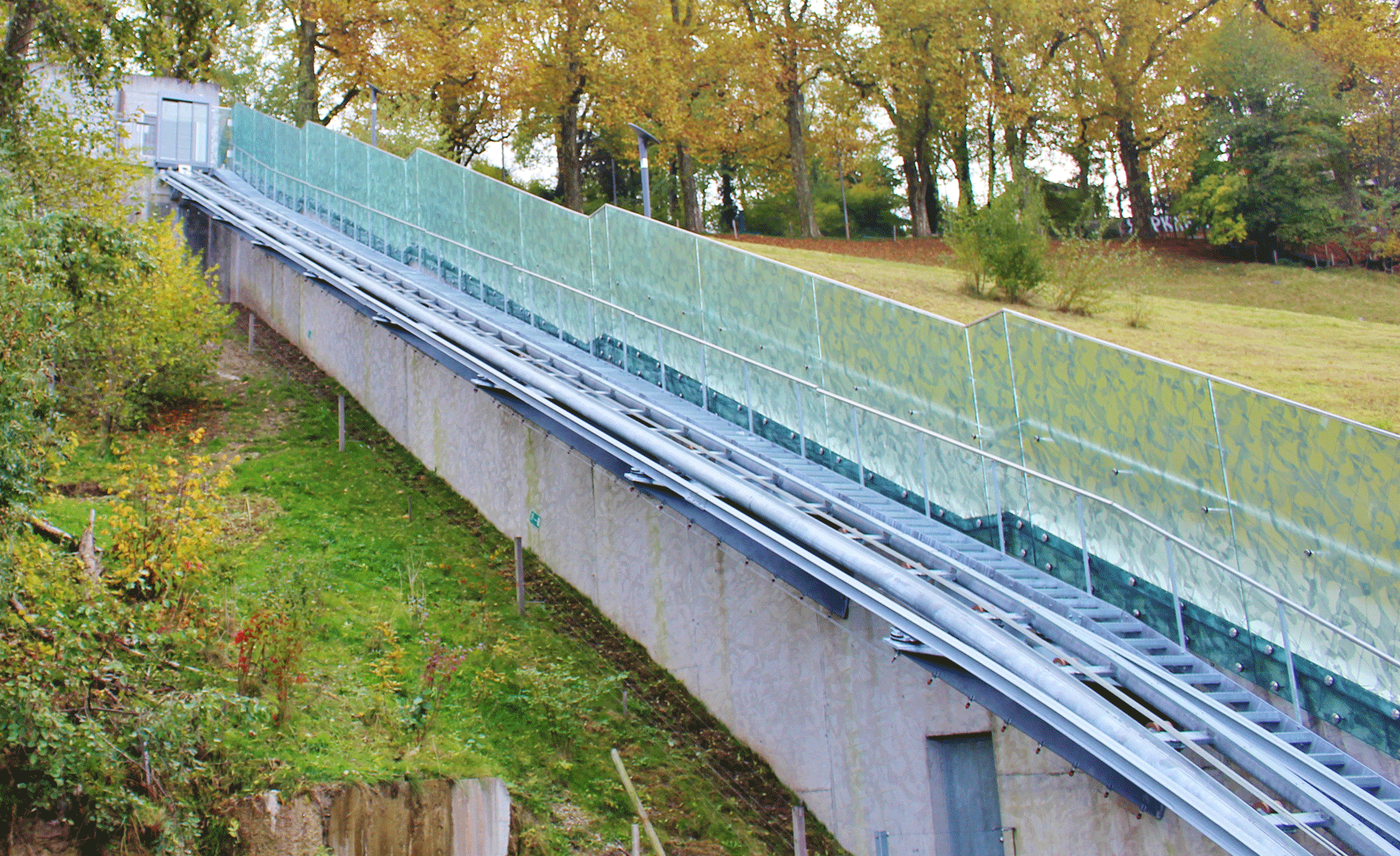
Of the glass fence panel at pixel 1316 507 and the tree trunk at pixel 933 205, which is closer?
the glass fence panel at pixel 1316 507

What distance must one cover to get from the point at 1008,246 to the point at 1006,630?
19.8 m

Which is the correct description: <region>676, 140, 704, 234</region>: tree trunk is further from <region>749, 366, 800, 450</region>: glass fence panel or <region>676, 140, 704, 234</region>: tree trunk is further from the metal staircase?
<region>749, 366, 800, 450</region>: glass fence panel

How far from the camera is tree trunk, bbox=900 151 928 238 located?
4253 cm

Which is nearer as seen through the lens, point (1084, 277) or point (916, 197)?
point (1084, 277)

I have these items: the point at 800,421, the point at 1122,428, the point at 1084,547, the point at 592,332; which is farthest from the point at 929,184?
the point at 1084,547

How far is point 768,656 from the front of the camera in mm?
11922

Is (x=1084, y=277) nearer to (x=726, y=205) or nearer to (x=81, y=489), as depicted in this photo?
(x=81, y=489)

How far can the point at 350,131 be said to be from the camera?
49.2 metres

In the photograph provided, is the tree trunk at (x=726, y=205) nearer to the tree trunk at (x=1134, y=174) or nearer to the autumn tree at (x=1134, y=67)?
the autumn tree at (x=1134, y=67)

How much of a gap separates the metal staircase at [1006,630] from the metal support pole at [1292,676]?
0.10 meters

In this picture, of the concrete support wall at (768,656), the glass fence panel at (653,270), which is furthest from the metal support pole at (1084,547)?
the glass fence panel at (653,270)

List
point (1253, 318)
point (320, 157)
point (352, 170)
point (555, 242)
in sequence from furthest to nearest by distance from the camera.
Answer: point (1253, 318), point (320, 157), point (352, 170), point (555, 242)

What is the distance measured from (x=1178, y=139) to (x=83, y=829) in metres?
44.0

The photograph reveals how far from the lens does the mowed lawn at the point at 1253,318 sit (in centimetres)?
1925
